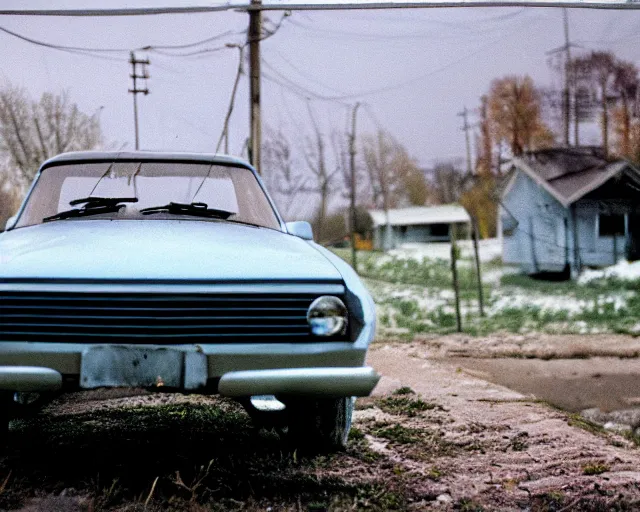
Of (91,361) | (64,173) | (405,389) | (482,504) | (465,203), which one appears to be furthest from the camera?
(465,203)

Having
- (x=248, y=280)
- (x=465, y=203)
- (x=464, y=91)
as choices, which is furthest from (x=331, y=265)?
(x=465, y=203)

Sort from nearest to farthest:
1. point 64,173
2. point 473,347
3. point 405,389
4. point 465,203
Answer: point 64,173, point 405,389, point 473,347, point 465,203

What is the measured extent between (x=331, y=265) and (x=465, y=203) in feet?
27.4

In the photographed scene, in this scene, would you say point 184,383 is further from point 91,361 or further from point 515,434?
point 515,434

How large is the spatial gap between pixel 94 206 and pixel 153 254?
1.01 metres

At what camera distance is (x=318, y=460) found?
11.1 feet

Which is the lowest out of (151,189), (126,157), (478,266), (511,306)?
(511,306)

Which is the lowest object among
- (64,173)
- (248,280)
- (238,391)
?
(238,391)

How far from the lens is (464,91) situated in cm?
948

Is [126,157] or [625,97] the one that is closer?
[126,157]

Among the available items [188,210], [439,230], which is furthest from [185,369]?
[439,230]

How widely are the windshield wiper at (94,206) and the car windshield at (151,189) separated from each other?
2 cm

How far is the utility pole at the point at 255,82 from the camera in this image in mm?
9188

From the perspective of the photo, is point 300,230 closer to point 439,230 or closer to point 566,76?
point 566,76
